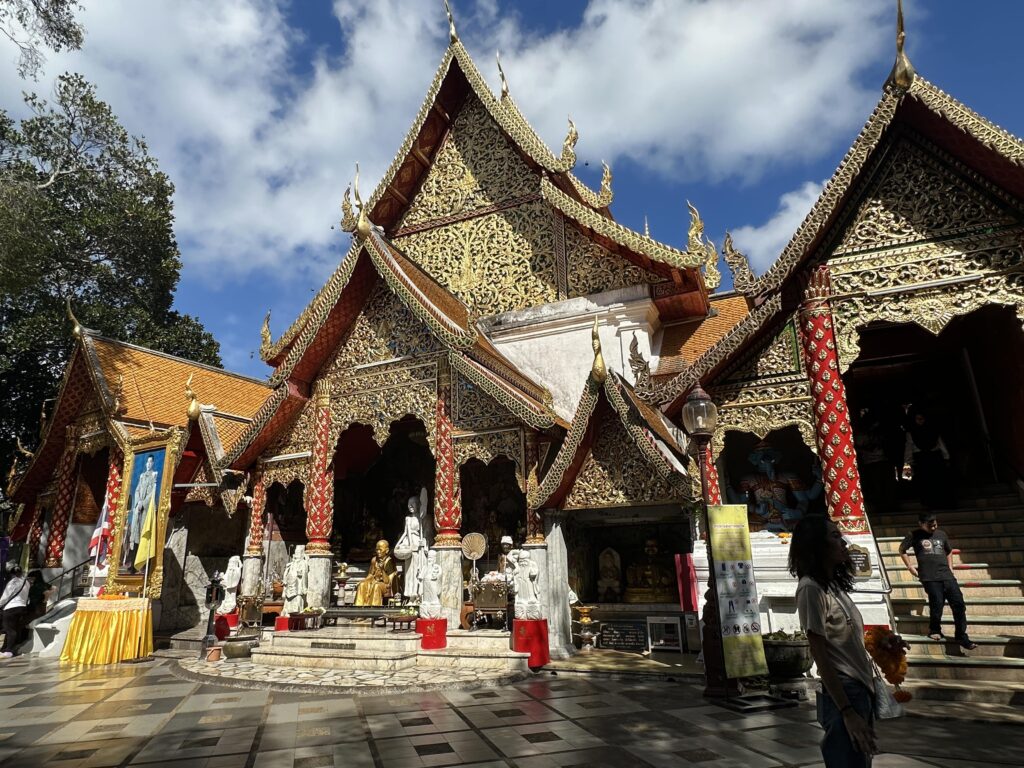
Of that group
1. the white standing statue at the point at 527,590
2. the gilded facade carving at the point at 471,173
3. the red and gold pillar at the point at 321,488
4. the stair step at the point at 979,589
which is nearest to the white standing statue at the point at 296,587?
the red and gold pillar at the point at 321,488

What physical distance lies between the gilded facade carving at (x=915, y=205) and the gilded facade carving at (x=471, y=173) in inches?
240

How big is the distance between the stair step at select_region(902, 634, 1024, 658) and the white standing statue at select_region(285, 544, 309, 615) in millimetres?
7529

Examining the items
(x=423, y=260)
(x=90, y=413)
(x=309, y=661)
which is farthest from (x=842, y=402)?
(x=90, y=413)

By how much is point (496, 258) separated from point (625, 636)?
6832 mm

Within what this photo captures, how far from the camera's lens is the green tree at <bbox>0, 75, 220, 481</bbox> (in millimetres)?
17531

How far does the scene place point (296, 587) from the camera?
9.10 m

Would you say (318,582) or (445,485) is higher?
(445,485)

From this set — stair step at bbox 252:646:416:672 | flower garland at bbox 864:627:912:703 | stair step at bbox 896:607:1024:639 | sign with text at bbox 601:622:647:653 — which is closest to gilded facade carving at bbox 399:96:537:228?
sign with text at bbox 601:622:647:653

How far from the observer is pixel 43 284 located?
1911cm

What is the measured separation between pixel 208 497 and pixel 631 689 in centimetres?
874

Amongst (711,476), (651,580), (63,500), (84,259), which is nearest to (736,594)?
(711,476)

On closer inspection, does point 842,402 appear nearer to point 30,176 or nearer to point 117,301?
point 30,176

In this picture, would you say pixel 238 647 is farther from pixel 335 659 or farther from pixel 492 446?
pixel 492 446

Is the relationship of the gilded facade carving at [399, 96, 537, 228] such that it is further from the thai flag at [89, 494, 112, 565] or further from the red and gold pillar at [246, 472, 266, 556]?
the thai flag at [89, 494, 112, 565]
